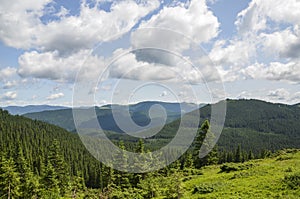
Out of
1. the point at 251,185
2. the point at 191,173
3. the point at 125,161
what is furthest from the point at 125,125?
the point at 125,161

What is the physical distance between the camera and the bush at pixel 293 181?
19797mm

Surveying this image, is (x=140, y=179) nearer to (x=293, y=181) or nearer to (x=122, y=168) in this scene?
(x=122, y=168)

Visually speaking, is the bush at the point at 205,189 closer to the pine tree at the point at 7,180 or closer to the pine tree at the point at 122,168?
the pine tree at the point at 122,168

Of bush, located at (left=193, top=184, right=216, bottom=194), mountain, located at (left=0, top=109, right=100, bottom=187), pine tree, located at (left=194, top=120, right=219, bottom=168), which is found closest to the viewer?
bush, located at (left=193, top=184, right=216, bottom=194)

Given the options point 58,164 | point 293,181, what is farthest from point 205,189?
point 58,164

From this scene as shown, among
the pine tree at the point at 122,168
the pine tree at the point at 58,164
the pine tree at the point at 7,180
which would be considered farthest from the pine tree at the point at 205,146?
the pine tree at the point at 7,180

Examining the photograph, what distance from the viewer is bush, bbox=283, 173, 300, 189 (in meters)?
19.8

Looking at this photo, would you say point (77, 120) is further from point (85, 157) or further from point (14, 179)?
point (85, 157)

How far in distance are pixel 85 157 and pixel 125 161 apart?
125950 mm

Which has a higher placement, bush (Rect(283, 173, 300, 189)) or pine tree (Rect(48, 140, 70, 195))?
bush (Rect(283, 173, 300, 189))

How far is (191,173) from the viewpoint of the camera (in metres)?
39.3

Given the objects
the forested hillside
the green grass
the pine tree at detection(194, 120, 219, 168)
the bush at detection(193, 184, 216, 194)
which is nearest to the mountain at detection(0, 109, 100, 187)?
the forested hillside

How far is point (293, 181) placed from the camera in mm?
20438

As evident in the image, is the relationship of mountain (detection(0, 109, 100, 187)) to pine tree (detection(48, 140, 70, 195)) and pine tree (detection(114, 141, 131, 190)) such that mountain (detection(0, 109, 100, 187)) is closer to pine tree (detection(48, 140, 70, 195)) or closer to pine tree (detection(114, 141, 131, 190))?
pine tree (detection(48, 140, 70, 195))
